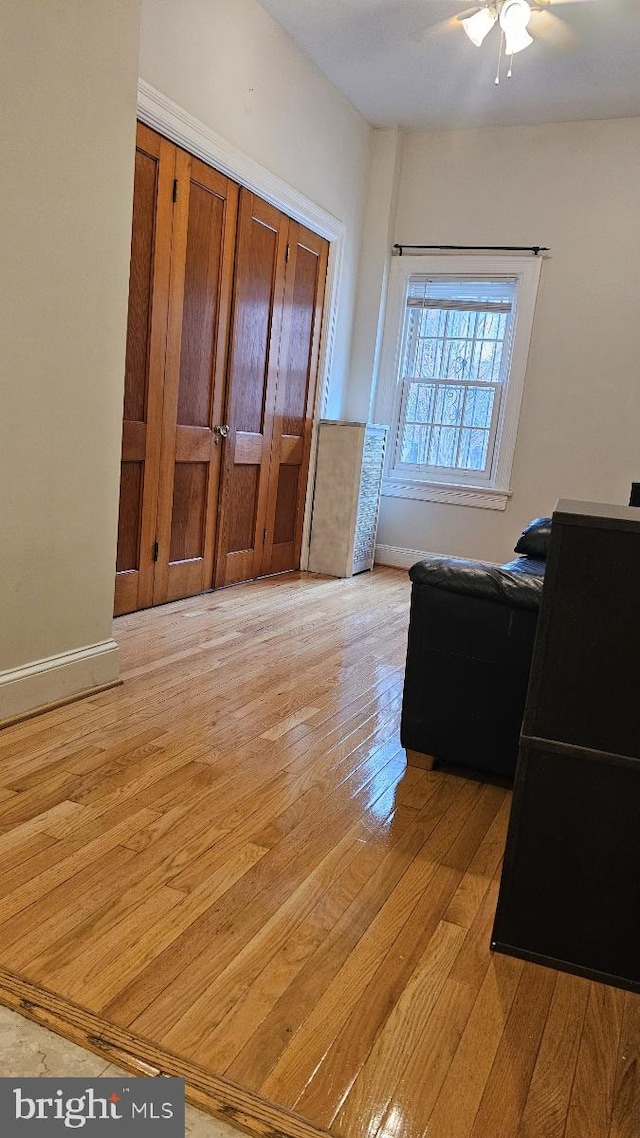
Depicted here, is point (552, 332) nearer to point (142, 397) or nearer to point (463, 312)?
point (463, 312)

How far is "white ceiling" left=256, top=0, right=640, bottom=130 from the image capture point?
431cm

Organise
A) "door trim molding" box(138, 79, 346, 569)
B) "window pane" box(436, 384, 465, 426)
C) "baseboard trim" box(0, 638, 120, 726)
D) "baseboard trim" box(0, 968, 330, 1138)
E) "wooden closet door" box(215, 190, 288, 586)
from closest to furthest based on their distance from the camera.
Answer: "baseboard trim" box(0, 968, 330, 1138) → "baseboard trim" box(0, 638, 120, 726) → "door trim molding" box(138, 79, 346, 569) → "wooden closet door" box(215, 190, 288, 586) → "window pane" box(436, 384, 465, 426)

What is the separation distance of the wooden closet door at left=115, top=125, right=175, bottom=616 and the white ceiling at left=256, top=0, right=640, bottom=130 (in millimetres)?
1421

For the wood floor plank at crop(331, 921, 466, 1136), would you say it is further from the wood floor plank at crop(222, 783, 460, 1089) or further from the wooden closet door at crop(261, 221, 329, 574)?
the wooden closet door at crop(261, 221, 329, 574)

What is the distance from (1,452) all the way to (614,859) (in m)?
2.04

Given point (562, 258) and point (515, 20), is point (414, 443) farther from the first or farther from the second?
point (515, 20)

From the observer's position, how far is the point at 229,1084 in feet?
4.26

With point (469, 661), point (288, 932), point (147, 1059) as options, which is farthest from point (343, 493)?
point (147, 1059)

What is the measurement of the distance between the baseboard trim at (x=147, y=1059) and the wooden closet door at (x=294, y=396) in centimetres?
413

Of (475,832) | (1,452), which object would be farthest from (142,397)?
(475,832)

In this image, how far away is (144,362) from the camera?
12.9ft

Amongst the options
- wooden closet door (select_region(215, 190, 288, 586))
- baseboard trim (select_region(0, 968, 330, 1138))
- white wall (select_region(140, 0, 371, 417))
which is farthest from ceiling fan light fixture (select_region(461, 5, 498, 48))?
baseboard trim (select_region(0, 968, 330, 1138))

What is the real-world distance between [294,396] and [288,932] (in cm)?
428

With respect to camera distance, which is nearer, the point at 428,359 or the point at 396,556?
the point at 428,359
